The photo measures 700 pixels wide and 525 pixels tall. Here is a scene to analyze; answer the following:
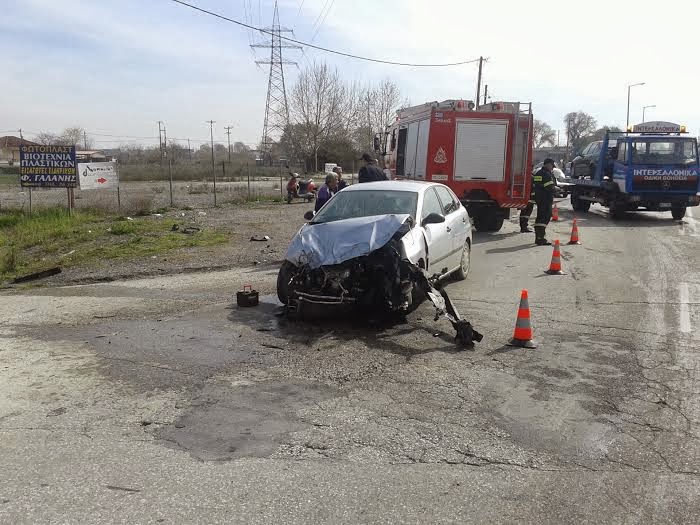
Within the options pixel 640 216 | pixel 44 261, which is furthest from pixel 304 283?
pixel 640 216

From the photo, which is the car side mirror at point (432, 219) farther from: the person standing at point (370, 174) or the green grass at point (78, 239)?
the green grass at point (78, 239)

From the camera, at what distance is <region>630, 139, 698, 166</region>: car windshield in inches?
749

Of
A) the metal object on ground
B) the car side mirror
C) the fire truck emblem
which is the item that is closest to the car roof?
the car side mirror

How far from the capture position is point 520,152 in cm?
1575

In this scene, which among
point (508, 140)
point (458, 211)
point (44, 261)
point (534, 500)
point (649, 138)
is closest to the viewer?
point (534, 500)

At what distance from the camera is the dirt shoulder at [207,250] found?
11.3 m

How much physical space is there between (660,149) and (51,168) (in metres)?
17.9

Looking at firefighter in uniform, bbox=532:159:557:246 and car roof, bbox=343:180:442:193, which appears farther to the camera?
firefighter in uniform, bbox=532:159:557:246

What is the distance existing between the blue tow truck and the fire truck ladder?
4963 millimetres

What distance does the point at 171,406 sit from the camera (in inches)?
194

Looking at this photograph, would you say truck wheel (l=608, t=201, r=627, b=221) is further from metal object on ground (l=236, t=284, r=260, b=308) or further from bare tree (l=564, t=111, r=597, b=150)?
bare tree (l=564, t=111, r=597, b=150)

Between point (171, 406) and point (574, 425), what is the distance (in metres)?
3.03

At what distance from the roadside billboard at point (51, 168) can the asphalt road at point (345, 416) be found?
10734mm

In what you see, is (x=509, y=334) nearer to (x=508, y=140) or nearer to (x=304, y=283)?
(x=304, y=283)
